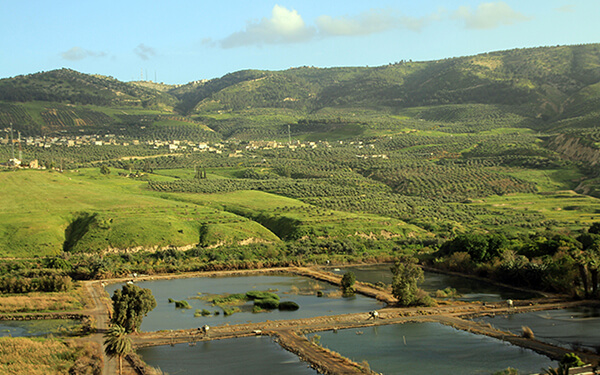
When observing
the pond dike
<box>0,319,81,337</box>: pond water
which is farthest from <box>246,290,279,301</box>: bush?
A: <box>0,319,81,337</box>: pond water

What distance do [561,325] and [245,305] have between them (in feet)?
90.5

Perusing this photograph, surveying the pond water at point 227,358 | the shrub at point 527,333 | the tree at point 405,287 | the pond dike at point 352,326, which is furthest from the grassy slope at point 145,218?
the shrub at point 527,333

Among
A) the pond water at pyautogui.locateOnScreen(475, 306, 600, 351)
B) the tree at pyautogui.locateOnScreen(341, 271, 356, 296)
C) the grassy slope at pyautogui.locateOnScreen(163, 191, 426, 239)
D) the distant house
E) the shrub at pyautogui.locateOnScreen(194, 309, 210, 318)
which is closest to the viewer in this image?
the pond water at pyautogui.locateOnScreen(475, 306, 600, 351)

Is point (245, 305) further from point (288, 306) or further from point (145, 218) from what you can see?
point (145, 218)

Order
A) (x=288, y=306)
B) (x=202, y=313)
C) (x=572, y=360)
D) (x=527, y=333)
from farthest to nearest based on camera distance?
(x=288, y=306) → (x=202, y=313) → (x=527, y=333) → (x=572, y=360)

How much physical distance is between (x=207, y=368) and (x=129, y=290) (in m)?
12.2

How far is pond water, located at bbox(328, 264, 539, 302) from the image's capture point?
6456cm

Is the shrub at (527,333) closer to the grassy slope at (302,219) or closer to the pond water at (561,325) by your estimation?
the pond water at (561,325)

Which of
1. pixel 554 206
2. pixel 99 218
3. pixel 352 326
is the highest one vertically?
pixel 99 218

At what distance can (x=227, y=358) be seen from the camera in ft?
143

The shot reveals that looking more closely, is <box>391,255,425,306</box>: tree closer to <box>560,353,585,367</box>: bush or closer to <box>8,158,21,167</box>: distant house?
<box>560,353,585,367</box>: bush

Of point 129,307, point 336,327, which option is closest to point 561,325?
point 336,327

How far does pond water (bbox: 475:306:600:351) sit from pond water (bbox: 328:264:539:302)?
25.0ft

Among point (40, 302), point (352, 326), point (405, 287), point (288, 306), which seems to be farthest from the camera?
point (288, 306)
